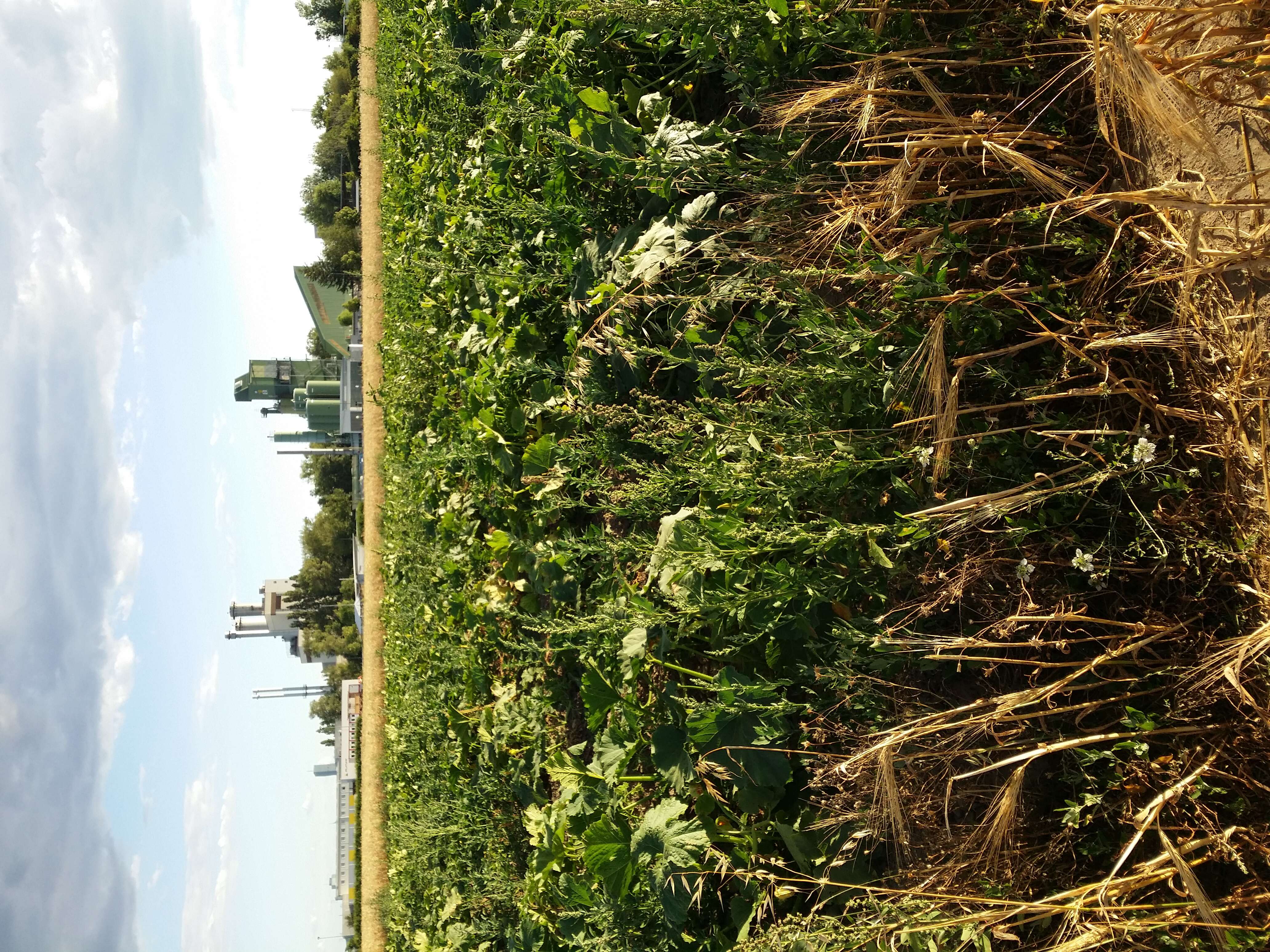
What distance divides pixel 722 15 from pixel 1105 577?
68.5 inches

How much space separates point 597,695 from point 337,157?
109ft

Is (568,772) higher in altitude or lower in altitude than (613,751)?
lower

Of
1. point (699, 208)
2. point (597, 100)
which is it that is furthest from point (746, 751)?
point (597, 100)

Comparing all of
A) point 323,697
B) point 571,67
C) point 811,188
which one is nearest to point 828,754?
point 811,188

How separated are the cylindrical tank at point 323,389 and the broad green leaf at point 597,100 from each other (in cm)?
2442

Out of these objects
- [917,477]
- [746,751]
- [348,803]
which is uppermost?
[917,477]

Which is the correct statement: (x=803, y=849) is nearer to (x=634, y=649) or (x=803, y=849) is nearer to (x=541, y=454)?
(x=634, y=649)

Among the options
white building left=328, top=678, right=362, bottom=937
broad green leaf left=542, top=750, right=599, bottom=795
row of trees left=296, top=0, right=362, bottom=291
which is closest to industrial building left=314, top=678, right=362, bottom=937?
white building left=328, top=678, right=362, bottom=937

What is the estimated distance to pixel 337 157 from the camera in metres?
31.6

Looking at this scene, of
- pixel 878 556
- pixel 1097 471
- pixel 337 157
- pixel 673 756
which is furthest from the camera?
pixel 337 157

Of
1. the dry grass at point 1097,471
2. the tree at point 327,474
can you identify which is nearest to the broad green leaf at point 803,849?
the dry grass at point 1097,471

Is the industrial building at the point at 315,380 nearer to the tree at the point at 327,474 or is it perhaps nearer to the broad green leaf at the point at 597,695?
the tree at the point at 327,474

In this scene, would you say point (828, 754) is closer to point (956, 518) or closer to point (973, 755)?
point (973, 755)

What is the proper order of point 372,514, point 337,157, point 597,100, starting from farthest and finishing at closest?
1. point 337,157
2. point 372,514
3. point 597,100
